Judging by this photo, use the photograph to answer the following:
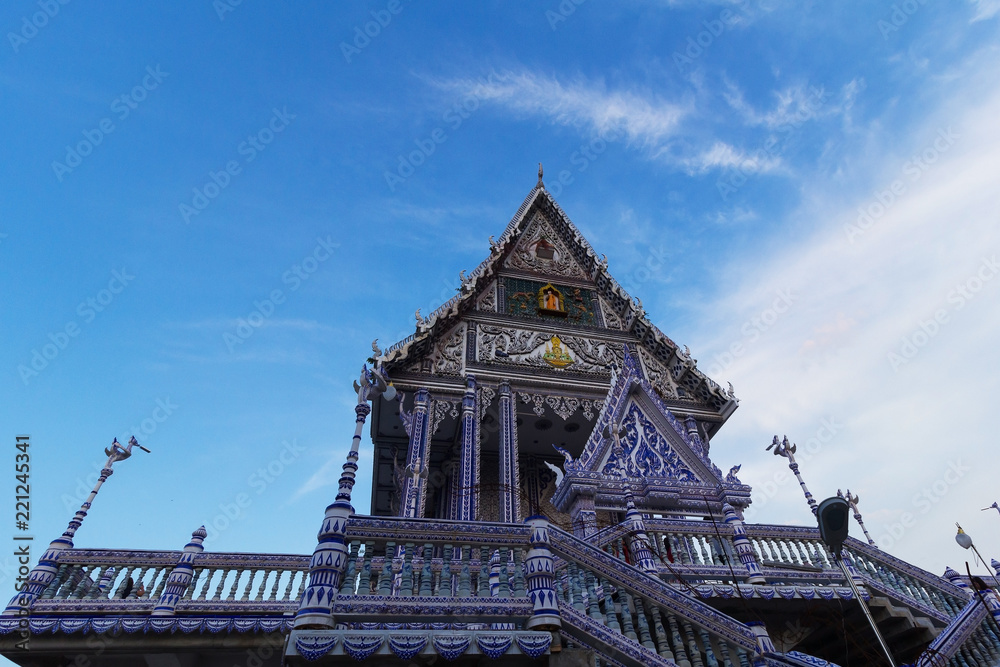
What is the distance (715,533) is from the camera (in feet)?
26.3

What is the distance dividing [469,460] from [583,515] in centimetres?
286

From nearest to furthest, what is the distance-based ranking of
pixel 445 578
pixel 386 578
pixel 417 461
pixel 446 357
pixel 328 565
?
pixel 328 565
pixel 386 578
pixel 445 578
pixel 417 461
pixel 446 357

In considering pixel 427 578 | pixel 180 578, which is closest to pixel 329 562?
pixel 427 578

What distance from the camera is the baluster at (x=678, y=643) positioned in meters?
4.82

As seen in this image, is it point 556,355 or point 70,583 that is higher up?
point 556,355

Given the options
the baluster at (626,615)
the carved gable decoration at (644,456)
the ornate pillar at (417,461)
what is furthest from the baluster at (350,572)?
the carved gable decoration at (644,456)

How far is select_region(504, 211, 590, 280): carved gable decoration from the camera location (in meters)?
16.0

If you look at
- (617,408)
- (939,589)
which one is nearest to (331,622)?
(617,408)

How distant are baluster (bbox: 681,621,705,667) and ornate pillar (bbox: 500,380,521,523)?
4907 mm

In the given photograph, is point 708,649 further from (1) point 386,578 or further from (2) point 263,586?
(2) point 263,586

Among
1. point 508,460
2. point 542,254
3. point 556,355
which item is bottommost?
point 508,460

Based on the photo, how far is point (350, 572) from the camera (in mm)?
4664

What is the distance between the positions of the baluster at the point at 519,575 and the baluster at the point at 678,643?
4.62ft

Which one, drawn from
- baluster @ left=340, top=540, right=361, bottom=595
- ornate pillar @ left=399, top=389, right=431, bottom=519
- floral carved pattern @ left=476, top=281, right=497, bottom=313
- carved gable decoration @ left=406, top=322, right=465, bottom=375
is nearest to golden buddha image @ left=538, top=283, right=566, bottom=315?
floral carved pattern @ left=476, top=281, right=497, bottom=313
